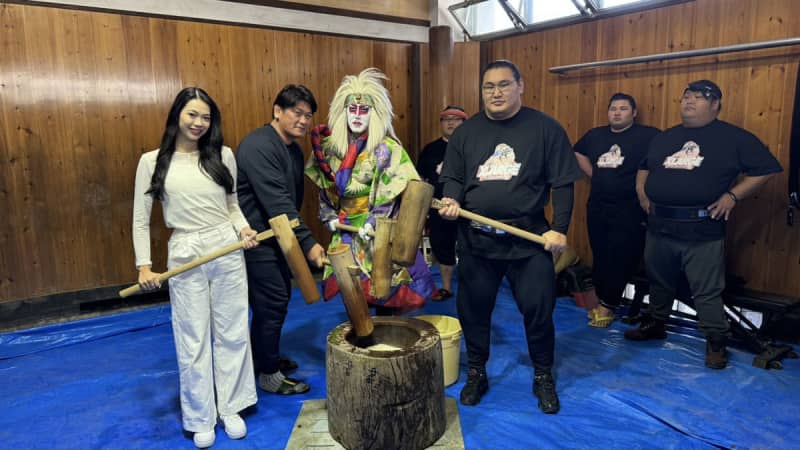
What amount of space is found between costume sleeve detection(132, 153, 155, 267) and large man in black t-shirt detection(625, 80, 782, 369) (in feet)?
9.10

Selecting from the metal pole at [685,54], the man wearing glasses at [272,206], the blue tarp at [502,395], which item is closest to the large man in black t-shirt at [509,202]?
the blue tarp at [502,395]

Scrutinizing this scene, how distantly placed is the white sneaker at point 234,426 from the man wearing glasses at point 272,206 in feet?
1.25

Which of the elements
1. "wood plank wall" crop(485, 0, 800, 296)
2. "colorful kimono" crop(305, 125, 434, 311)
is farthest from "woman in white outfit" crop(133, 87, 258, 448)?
"wood plank wall" crop(485, 0, 800, 296)

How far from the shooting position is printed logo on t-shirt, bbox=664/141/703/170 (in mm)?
3047

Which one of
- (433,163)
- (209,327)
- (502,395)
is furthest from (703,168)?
(209,327)

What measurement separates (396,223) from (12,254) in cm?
304

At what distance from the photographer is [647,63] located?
3.95 m

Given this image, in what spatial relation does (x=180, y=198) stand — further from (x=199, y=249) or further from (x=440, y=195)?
(x=440, y=195)

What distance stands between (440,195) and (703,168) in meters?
1.83

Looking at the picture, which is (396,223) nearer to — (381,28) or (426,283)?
(426,283)

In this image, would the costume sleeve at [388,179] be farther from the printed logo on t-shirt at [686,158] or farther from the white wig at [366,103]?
the printed logo on t-shirt at [686,158]

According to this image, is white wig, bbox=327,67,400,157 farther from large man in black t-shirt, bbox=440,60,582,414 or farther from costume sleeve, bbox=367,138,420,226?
large man in black t-shirt, bbox=440,60,582,414

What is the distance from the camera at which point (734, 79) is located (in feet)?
11.5

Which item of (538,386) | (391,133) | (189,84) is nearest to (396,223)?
(391,133)
